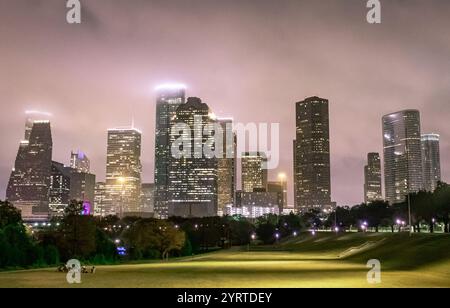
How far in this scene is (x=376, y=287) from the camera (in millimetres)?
28141

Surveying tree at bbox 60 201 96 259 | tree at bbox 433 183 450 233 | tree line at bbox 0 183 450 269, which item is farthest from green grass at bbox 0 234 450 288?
tree at bbox 433 183 450 233

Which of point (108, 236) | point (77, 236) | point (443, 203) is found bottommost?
point (108, 236)

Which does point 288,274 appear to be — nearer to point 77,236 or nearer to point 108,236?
point 77,236

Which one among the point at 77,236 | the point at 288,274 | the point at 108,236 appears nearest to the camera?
the point at 288,274

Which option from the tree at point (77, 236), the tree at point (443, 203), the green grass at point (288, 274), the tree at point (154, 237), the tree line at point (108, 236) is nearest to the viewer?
the green grass at point (288, 274)

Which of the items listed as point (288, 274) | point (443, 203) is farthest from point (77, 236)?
point (443, 203)

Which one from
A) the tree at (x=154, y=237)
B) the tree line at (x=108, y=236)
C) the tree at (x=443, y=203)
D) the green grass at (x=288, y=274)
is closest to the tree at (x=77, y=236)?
the tree line at (x=108, y=236)

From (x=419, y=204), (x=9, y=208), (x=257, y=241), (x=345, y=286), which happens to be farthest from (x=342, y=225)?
(x=345, y=286)

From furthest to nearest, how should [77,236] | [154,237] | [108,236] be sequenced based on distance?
[108,236] < [154,237] < [77,236]

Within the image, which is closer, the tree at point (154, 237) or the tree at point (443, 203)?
the tree at point (154, 237)

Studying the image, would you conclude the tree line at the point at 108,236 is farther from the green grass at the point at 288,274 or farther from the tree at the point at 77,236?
the green grass at the point at 288,274

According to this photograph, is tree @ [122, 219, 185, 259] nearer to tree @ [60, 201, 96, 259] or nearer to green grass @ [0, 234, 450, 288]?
tree @ [60, 201, 96, 259]
